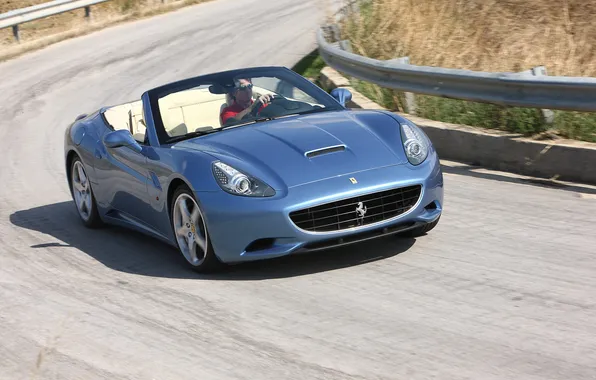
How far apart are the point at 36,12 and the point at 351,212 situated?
18059 millimetres

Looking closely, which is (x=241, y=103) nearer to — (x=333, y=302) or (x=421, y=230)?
(x=421, y=230)

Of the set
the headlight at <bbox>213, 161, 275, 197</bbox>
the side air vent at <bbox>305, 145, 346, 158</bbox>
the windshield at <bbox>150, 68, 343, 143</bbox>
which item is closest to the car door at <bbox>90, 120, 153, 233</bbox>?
the windshield at <bbox>150, 68, 343, 143</bbox>

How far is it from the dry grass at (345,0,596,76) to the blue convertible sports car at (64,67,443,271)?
5.09 m

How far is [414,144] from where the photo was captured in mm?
6938

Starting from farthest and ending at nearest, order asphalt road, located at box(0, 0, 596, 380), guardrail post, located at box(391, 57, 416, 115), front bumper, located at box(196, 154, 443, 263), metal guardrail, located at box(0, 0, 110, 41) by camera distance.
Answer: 1. metal guardrail, located at box(0, 0, 110, 41)
2. guardrail post, located at box(391, 57, 416, 115)
3. front bumper, located at box(196, 154, 443, 263)
4. asphalt road, located at box(0, 0, 596, 380)

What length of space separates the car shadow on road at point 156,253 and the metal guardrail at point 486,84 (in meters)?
2.24

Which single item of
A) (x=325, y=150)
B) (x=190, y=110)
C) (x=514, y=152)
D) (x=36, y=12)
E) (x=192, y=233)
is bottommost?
(x=36, y=12)

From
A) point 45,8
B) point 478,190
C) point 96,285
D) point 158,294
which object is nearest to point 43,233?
point 96,285

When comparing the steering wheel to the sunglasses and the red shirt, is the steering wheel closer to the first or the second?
the red shirt

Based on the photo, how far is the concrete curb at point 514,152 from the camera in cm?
843

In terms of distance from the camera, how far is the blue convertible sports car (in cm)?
642

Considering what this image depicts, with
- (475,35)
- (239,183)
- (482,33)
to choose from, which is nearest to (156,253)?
(239,183)

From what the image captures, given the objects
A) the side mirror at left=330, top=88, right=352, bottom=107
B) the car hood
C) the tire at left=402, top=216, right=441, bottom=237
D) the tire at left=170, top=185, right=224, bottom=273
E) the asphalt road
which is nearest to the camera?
the asphalt road

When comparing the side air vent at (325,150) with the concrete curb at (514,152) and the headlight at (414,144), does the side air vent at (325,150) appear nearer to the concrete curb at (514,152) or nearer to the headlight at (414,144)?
the headlight at (414,144)
